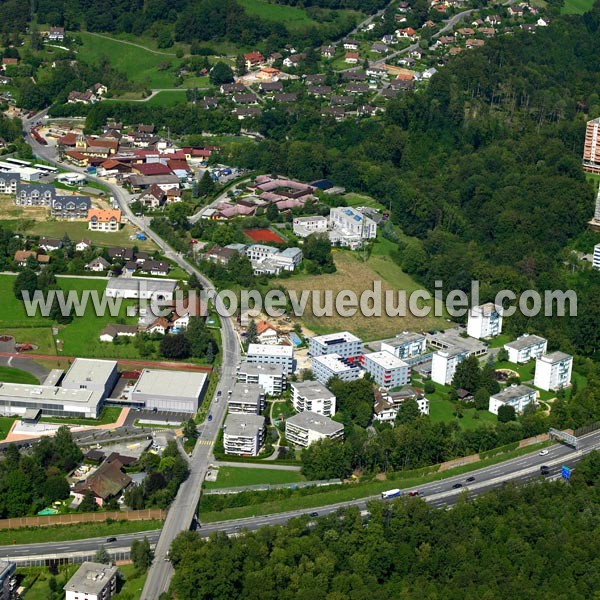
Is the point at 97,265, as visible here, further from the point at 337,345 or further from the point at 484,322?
the point at 484,322

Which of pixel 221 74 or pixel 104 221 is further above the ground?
pixel 221 74

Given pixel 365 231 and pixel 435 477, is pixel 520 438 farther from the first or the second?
pixel 365 231

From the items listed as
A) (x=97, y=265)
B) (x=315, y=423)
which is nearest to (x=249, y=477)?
(x=315, y=423)

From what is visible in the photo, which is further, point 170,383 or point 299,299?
point 299,299

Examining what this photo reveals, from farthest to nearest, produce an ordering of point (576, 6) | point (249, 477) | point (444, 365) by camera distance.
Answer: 1. point (576, 6)
2. point (444, 365)
3. point (249, 477)

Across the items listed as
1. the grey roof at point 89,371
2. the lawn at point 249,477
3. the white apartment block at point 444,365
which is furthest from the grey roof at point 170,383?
the white apartment block at point 444,365

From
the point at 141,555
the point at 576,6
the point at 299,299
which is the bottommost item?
the point at 141,555

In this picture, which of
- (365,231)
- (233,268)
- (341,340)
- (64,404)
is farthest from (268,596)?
(365,231)
